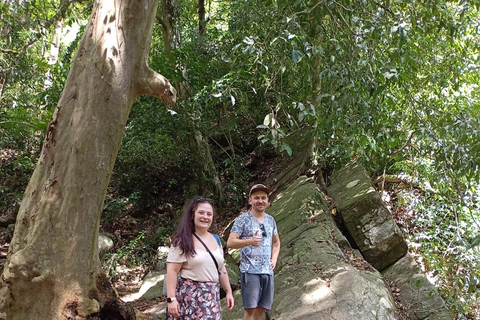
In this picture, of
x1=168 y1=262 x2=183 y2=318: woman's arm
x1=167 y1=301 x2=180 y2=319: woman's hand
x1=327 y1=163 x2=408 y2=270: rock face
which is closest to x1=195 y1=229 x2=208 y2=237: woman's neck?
x1=168 y1=262 x2=183 y2=318: woman's arm

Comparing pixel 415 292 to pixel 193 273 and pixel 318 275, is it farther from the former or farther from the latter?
pixel 193 273

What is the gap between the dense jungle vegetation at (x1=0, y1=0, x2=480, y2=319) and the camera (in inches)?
197

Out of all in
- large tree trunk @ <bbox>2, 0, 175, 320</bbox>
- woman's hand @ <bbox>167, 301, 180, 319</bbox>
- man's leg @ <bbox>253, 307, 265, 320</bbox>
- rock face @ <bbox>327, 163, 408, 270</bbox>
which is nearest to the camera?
woman's hand @ <bbox>167, 301, 180, 319</bbox>

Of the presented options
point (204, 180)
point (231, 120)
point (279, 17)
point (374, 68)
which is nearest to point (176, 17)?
point (231, 120)

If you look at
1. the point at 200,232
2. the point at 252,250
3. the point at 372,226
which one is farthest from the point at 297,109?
the point at 200,232

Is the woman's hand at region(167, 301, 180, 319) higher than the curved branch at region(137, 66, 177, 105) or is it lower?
lower

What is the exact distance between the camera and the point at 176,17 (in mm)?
10484

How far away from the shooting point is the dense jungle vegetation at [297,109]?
5.00 m

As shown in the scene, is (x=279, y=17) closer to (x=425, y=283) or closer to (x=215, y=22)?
(x=425, y=283)

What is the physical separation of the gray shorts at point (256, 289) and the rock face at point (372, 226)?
10.3 ft

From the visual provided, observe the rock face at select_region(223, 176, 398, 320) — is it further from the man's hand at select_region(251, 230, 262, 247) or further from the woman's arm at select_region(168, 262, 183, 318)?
the woman's arm at select_region(168, 262, 183, 318)

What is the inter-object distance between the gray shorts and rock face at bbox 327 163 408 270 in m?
3.15

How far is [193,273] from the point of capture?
130 inches

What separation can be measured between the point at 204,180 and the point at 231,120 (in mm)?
1720
